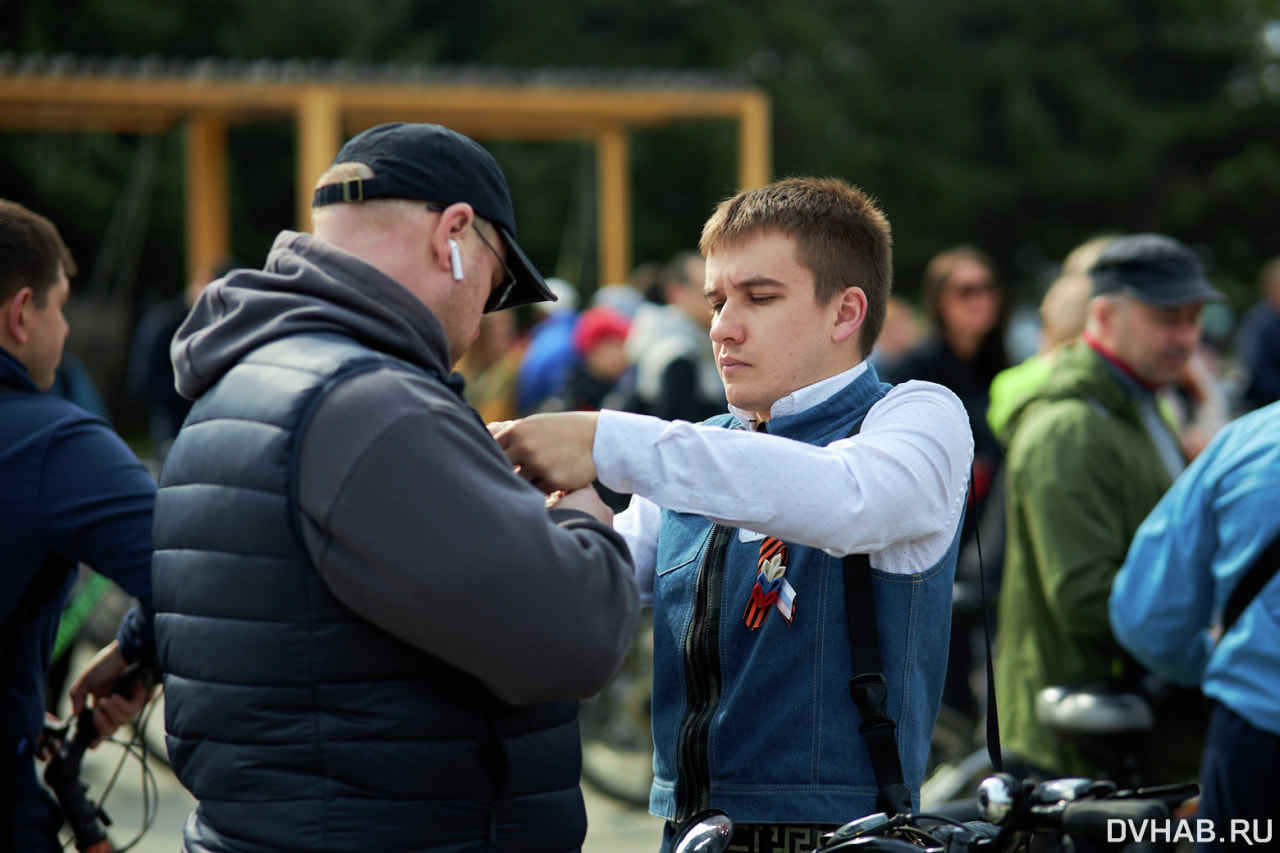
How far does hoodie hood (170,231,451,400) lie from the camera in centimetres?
166

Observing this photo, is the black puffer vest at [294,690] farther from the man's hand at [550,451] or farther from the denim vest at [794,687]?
the denim vest at [794,687]

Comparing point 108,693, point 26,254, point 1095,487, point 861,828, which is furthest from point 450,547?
point 1095,487

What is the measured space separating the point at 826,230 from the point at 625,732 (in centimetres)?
425

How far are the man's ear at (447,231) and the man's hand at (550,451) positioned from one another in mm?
245

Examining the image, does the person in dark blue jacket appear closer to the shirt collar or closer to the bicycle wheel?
the shirt collar

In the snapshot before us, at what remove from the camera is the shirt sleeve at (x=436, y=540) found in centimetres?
151

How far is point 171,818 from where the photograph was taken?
5242mm

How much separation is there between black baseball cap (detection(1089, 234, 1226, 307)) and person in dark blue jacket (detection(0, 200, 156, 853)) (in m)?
2.82

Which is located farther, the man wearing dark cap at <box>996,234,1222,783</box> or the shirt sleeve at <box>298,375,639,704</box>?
the man wearing dark cap at <box>996,234,1222,783</box>

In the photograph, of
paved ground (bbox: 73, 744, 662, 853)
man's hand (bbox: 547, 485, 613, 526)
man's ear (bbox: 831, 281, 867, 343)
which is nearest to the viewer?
man's hand (bbox: 547, 485, 613, 526)

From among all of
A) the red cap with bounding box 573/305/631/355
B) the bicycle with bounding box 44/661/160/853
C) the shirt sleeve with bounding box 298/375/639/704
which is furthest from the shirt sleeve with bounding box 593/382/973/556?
the red cap with bounding box 573/305/631/355

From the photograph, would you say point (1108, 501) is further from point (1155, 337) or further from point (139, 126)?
point (139, 126)

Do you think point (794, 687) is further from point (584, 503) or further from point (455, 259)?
point (455, 259)

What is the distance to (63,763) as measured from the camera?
2.54m
